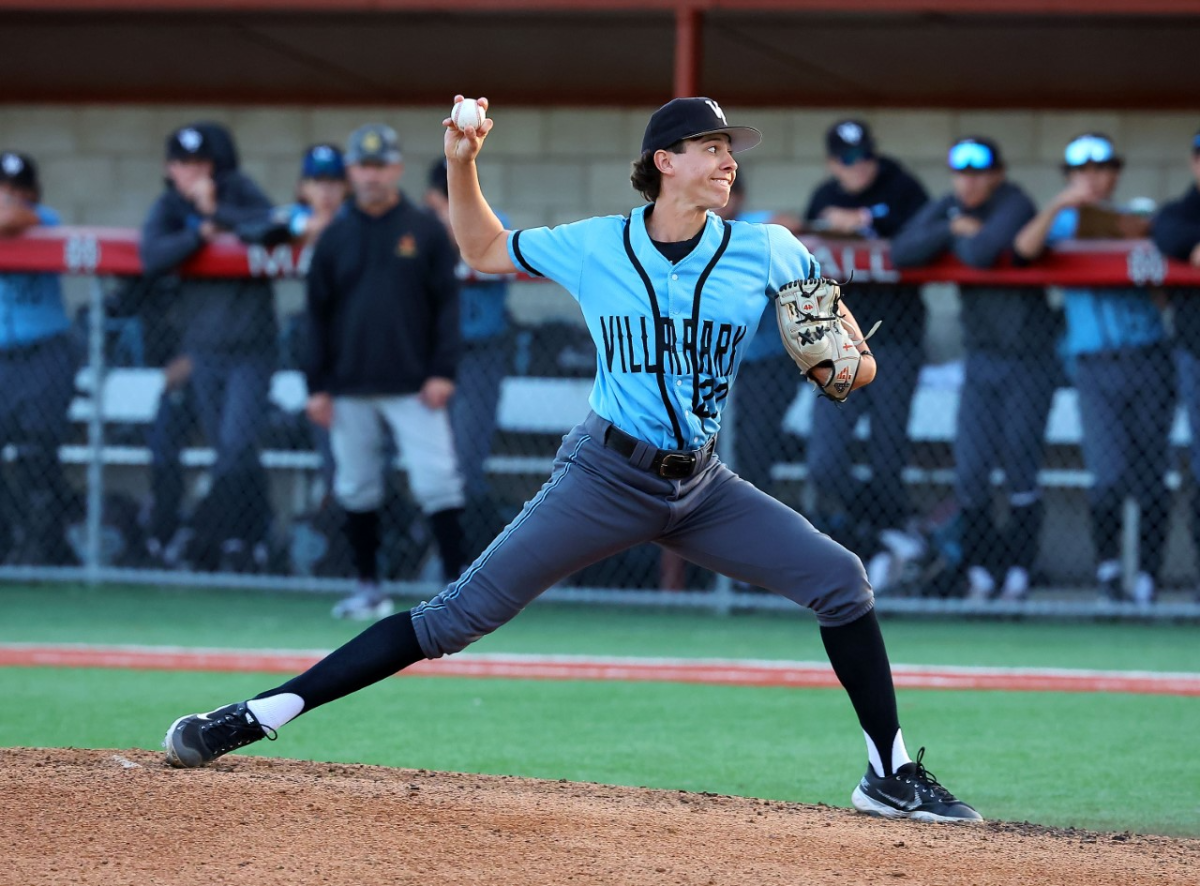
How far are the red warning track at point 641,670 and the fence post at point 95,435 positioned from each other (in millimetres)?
1624

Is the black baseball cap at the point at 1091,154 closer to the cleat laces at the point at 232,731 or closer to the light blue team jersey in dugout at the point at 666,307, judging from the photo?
the light blue team jersey in dugout at the point at 666,307

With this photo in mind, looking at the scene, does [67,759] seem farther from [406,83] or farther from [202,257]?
[406,83]

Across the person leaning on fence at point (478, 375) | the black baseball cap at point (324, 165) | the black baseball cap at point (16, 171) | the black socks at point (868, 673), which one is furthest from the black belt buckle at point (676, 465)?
the black baseball cap at point (16, 171)

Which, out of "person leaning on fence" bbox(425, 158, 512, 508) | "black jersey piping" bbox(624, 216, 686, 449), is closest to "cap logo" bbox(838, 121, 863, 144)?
"person leaning on fence" bbox(425, 158, 512, 508)

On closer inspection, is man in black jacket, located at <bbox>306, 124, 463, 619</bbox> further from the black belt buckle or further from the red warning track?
the black belt buckle

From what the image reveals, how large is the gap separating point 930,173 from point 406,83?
147 inches

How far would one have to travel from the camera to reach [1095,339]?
8.22m

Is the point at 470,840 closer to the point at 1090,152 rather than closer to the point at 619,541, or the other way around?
the point at 619,541

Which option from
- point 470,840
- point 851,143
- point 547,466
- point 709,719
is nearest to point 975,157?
point 851,143

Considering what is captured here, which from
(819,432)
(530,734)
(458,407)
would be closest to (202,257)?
(458,407)

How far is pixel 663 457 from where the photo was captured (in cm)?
435

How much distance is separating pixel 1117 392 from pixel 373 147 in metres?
3.73

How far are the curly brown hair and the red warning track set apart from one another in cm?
280

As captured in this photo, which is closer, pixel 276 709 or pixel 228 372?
pixel 276 709
